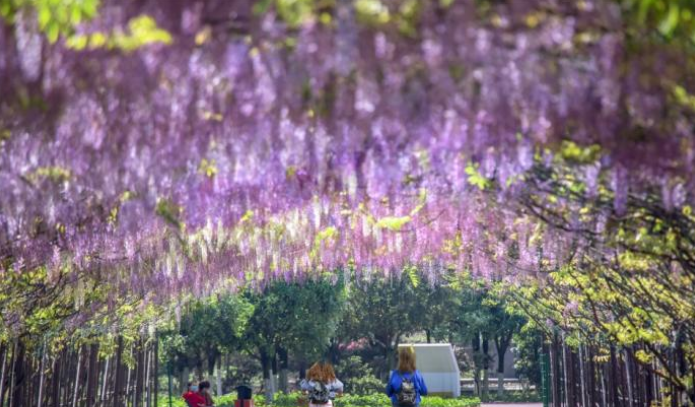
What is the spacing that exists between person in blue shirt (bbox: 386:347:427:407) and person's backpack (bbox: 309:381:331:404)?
193 centimetres

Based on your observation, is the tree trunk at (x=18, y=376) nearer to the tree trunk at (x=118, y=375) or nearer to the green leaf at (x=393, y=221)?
the tree trunk at (x=118, y=375)

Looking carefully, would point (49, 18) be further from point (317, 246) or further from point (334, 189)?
point (317, 246)

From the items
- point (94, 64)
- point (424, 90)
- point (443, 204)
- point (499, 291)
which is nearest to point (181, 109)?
point (94, 64)

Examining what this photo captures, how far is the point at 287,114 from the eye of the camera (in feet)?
20.3

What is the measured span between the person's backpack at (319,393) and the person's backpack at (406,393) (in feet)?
6.46

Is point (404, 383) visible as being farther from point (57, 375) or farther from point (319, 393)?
point (57, 375)

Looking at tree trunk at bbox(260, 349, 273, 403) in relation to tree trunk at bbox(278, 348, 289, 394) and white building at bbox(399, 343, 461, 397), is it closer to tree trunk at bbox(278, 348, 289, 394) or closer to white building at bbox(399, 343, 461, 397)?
tree trunk at bbox(278, 348, 289, 394)

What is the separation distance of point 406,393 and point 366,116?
20.4ft

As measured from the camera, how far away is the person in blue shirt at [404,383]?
1149cm

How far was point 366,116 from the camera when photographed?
5895 millimetres

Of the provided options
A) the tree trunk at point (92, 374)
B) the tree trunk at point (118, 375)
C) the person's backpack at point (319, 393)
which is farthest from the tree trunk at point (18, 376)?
the person's backpack at point (319, 393)

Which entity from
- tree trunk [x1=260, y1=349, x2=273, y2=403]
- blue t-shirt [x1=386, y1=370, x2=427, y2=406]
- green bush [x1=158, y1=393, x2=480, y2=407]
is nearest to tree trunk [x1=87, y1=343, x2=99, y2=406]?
blue t-shirt [x1=386, y1=370, x2=427, y2=406]

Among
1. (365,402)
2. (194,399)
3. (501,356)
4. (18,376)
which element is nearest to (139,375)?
(194,399)

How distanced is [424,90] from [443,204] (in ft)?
13.3
